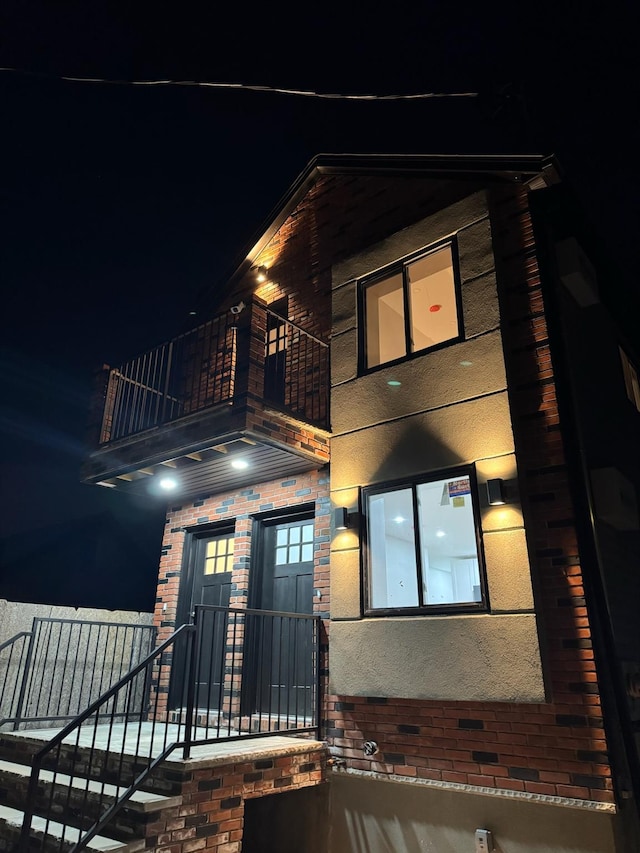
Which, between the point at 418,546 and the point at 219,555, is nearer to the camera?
the point at 418,546

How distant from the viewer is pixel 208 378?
696cm

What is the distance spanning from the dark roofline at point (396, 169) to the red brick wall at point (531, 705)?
0.46m

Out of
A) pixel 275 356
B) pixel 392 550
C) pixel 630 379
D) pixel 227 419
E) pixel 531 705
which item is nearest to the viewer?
pixel 531 705

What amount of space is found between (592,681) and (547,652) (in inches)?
12.9

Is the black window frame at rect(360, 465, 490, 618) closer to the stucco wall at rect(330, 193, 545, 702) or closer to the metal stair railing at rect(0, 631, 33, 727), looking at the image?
the stucco wall at rect(330, 193, 545, 702)

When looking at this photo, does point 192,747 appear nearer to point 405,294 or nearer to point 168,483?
point 168,483

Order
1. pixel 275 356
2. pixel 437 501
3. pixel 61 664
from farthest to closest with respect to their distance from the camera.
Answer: pixel 275 356, pixel 61 664, pixel 437 501

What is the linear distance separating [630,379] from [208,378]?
565 centimetres

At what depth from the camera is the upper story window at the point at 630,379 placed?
7.00 metres

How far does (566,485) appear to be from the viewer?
4262 millimetres

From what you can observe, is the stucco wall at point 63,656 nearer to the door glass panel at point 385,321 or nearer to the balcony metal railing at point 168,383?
the balcony metal railing at point 168,383

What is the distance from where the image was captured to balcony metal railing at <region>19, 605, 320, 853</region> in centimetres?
383

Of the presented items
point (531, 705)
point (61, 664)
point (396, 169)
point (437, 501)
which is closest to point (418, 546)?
point (437, 501)

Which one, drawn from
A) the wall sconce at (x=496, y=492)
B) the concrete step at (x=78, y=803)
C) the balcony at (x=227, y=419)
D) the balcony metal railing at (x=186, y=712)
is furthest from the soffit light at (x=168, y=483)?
the wall sconce at (x=496, y=492)
